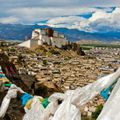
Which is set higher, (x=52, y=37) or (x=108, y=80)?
(x=108, y=80)

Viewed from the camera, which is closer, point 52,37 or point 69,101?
point 69,101

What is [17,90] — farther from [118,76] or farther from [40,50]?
[40,50]

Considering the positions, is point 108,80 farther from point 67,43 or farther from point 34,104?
point 67,43

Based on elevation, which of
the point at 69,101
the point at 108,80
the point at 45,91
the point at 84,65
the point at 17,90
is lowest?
the point at 84,65

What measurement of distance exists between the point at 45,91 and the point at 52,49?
7179 cm

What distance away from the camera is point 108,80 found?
3.94 m

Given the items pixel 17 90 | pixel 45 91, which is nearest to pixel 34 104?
pixel 17 90

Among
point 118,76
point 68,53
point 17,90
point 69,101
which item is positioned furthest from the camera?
point 68,53

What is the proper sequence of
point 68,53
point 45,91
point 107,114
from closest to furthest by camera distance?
1. point 107,114
2. point 45,91
3. point 68,53

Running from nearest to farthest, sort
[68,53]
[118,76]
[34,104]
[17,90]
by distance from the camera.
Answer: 1. [118,76]
2. [34,104]
3. [17,90]
4. [68,53]

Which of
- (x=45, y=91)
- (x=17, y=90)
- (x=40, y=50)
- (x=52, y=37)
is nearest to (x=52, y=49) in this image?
(x=40, y=50)

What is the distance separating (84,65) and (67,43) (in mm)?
20237

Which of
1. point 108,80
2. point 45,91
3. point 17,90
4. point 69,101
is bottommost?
point 45,91

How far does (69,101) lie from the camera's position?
14.2 feet
